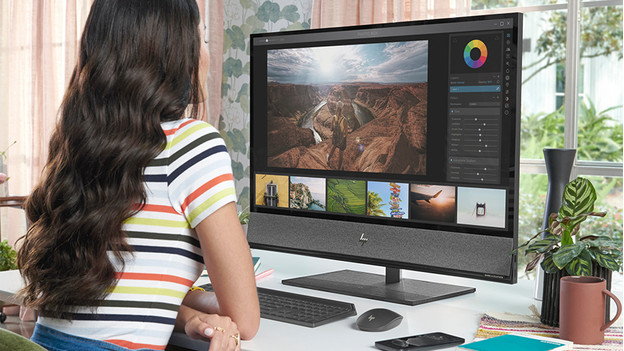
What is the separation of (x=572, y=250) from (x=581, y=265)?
29 mm

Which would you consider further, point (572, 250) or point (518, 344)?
point (572, 250)

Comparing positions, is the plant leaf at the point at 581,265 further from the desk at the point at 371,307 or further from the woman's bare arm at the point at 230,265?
the woman's bare arm at the point at 230,265

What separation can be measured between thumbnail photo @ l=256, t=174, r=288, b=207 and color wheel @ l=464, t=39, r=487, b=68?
522mm

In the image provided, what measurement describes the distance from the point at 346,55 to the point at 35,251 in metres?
0.78

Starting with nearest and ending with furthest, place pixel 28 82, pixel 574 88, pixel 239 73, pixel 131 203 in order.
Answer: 1. pixel 131 203
2. pixel 574 88
3. pixel 239 73
4. pixel 28 82

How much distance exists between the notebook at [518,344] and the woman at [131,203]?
13.5 inches

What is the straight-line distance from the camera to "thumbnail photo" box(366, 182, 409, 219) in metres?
1.39

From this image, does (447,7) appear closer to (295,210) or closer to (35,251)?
(295,210)

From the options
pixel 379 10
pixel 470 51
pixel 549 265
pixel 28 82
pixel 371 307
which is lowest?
pixel 371 307

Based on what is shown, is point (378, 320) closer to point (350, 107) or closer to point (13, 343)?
point (350, 107)

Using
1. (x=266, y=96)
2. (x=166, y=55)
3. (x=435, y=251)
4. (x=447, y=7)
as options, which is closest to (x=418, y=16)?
(x=447, y=7)

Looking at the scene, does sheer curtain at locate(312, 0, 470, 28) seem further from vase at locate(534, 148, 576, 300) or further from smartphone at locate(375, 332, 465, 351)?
smartphone at locate(375, 332, 465, 351)

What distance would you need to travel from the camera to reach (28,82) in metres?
4.12

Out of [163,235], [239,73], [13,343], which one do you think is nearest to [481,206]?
[163,235]
